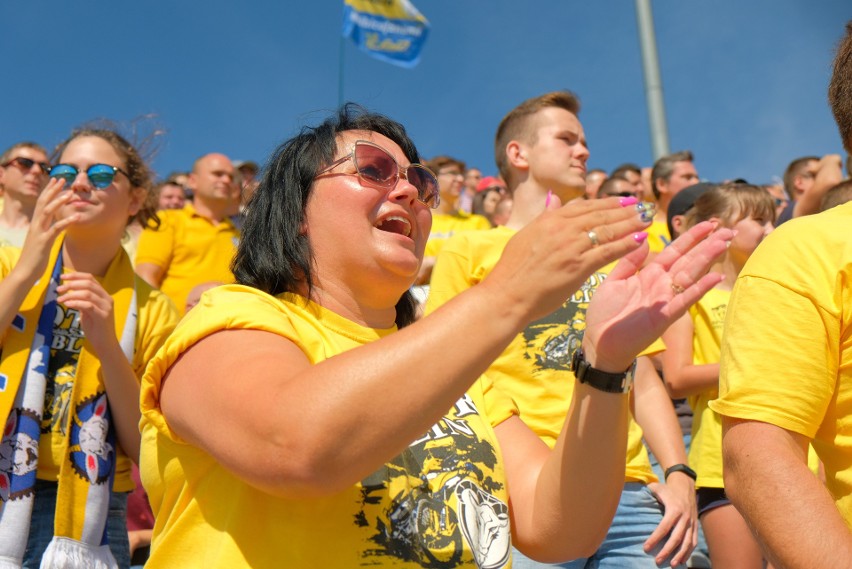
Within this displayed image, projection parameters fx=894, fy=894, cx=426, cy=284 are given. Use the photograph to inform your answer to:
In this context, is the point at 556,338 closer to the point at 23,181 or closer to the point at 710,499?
the point at 710,499

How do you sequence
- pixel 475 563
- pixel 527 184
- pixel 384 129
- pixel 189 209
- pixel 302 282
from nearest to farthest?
pixel 475 563 < pixel 302 282 < pixel 384 129 < pixel 527 184 < pixel 189 209

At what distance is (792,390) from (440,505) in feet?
2.39

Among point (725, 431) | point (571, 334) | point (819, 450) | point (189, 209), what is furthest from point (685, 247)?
point (189, 209)

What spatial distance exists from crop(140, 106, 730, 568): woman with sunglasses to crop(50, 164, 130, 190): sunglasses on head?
1.66 metres

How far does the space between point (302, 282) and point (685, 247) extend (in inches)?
33.0

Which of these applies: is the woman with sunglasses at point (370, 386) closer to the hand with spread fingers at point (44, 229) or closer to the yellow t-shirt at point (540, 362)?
the yellow t-shirt at point (540, 362)

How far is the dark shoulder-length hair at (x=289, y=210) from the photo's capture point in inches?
79.8

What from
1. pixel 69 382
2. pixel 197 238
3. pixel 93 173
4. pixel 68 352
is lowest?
pixel 69 382

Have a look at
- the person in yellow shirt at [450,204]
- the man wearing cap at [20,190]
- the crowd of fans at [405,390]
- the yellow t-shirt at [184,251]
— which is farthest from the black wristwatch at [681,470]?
the person in yellow shirt at [450,204]

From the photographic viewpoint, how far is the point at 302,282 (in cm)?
203

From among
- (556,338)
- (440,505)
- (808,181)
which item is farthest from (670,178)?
(440,505)

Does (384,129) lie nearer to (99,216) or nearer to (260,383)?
(260,383)

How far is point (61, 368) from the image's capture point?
3293 millimetres

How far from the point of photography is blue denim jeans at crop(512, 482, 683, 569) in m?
2.94
